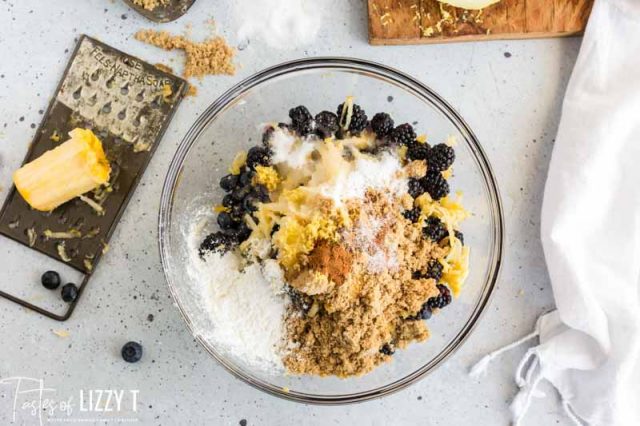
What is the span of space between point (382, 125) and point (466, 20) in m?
0.53

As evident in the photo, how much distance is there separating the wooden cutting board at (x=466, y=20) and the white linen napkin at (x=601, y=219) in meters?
0.09

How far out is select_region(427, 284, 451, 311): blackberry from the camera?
1.77 metres

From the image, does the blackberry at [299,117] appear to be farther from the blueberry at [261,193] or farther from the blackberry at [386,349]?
the blackberry at [386,349]

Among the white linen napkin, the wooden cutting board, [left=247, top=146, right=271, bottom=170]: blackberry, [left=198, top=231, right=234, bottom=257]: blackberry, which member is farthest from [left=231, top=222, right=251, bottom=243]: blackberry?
the white linen napkin

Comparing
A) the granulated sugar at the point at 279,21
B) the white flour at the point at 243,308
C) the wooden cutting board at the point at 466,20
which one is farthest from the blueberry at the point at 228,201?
the wooden cutting board at the point at 466,20

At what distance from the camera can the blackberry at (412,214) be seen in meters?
1.71

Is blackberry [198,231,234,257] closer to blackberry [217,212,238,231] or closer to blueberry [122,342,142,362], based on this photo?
blackberry [217,212,238,231]

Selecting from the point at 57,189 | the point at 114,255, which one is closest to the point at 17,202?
the point at 57,189

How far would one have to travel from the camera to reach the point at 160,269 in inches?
80.5

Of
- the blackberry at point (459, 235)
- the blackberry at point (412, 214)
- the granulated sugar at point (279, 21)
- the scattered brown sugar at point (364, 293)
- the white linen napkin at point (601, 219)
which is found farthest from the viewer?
the granulated sugar at point (279, 21)

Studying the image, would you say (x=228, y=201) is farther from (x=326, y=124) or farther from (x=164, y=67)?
(x=164, y=67)

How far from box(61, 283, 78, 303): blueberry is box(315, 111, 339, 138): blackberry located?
3.02ft

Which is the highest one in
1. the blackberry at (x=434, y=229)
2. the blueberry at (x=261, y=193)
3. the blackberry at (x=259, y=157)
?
the blackberry at (x=434, y=229)

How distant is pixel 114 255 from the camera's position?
2.04 m
